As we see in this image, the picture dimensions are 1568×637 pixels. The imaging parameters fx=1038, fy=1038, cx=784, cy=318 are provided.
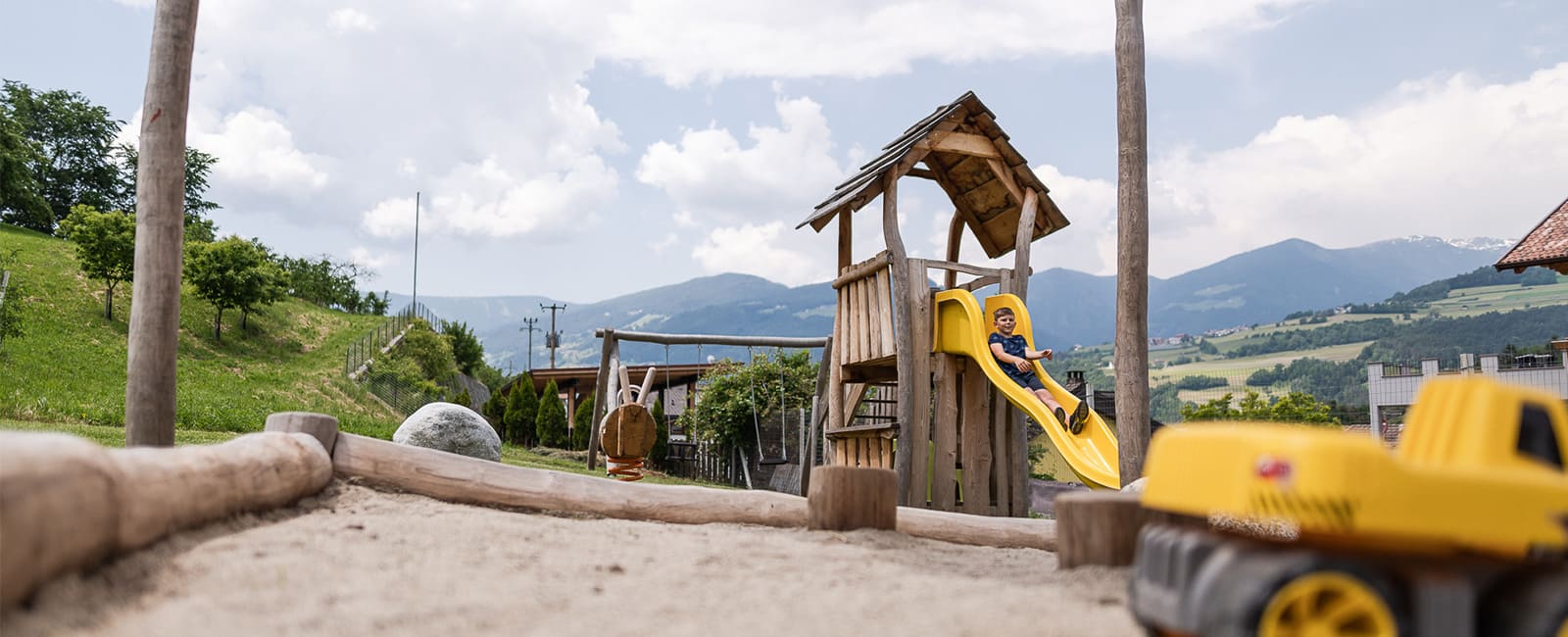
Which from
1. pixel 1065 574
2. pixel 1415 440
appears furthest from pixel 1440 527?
pixel 1065 574

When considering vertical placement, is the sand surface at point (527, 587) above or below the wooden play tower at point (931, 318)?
below

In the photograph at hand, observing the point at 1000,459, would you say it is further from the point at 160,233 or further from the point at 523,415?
the point at 523,415

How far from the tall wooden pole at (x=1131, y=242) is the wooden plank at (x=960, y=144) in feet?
8.52

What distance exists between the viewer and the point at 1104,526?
4453 mm

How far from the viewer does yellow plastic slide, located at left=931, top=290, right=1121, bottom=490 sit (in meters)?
9.16

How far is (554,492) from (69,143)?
62.4 meters

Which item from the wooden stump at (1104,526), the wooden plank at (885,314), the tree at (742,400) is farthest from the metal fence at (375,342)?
the wooden stump at (1104,526)

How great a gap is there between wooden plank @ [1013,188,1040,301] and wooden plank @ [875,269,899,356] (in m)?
Answer: 1.36

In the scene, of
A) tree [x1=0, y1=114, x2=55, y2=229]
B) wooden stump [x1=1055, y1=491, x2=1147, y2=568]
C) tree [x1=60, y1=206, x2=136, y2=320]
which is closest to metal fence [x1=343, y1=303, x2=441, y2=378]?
tree [x1=60, y1=206, x2=136, y2=320]

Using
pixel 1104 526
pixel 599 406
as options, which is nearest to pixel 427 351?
pixel 599 406

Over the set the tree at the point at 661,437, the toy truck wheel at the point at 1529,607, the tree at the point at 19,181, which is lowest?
the tree at the point at 661,437

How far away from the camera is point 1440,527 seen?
266cm

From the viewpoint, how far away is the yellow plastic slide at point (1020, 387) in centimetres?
916

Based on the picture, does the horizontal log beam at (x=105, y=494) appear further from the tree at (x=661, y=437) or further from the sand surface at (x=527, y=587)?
the tree at (x=661, y=437)
